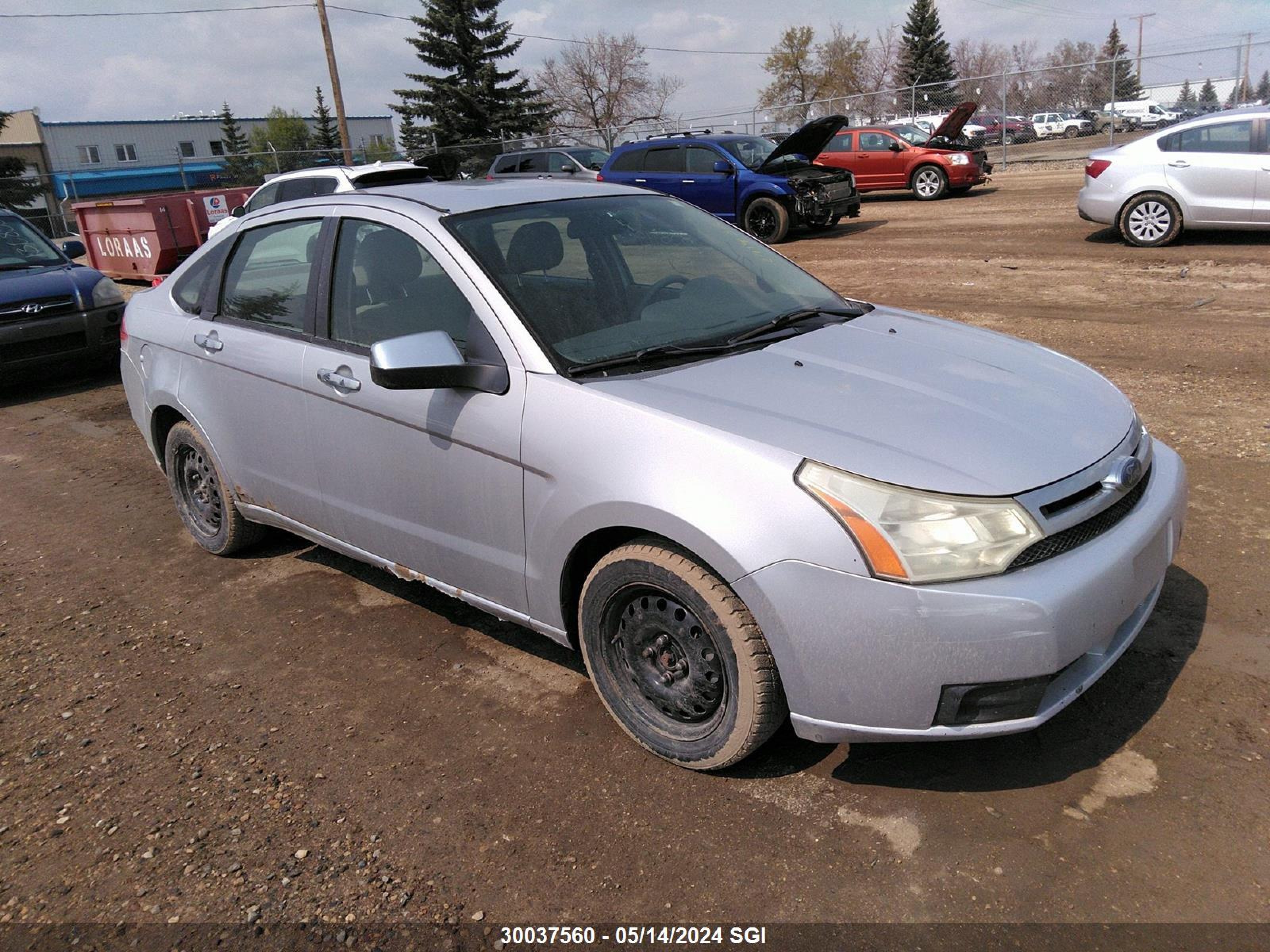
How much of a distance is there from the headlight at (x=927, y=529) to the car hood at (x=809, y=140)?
1273cm

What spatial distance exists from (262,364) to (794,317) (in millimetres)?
2203

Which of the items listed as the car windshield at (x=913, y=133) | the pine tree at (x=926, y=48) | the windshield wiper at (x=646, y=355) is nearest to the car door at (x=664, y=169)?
the car windshield at (x=913, y=133)

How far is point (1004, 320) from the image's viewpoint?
29.3 ft

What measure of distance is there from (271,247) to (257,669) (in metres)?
1.85

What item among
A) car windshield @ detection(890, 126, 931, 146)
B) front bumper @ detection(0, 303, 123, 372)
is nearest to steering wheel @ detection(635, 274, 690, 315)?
front bumper @ detection(0, 303, 123, 372)

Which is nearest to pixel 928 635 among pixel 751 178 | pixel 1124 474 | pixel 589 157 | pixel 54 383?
pixel 1124 474

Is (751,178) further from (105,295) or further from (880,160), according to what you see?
(105,295)

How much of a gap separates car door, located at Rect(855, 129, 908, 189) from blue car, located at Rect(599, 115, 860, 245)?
5.11 meters

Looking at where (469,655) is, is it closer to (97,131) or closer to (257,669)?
(257,669)

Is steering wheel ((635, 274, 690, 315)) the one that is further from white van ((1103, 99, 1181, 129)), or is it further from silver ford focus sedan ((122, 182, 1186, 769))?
white van ((1103, 99, 1181, 129))

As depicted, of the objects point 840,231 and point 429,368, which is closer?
point 429,368

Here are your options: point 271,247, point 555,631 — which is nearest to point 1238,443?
point 555,631

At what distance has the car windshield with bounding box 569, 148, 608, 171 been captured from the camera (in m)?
19.7

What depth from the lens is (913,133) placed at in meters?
24.4
